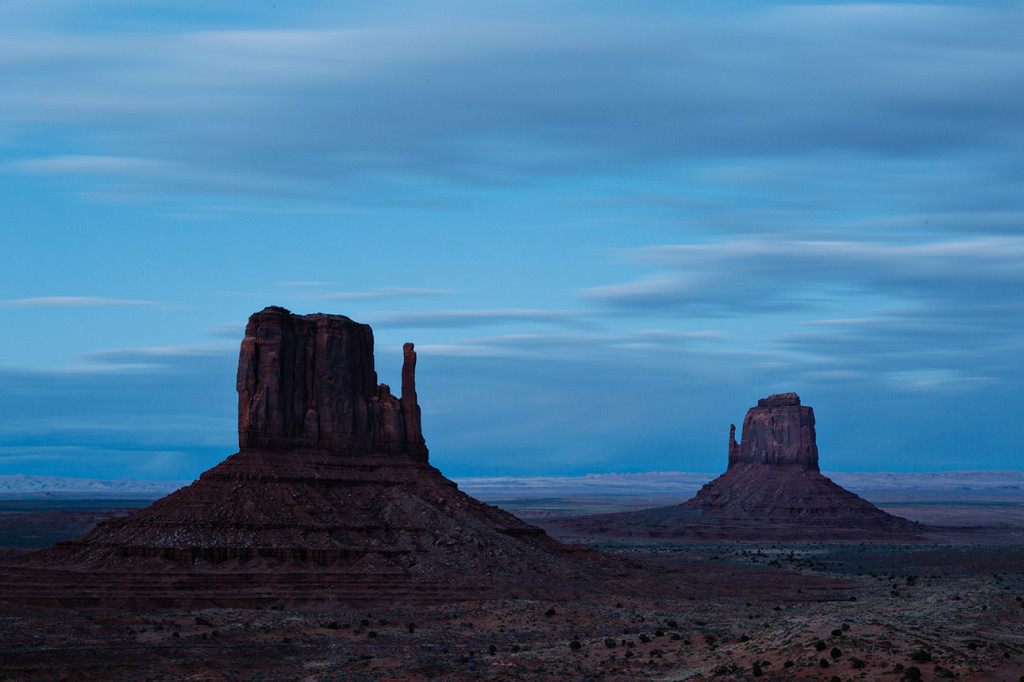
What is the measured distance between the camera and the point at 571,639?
234 feet

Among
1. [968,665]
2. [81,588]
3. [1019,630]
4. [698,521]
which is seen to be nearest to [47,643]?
[81,588]

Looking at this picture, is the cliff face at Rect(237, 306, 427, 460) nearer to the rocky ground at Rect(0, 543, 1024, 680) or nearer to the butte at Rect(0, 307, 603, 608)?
the butte at Rect(0, 307, 603, 608)

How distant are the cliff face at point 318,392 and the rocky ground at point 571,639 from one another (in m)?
19.9

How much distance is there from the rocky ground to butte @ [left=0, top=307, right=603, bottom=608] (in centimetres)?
387

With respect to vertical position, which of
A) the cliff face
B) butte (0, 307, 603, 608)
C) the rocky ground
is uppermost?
the cliff face

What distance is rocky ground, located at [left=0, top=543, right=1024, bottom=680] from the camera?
51.2 meters

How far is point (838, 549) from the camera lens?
16362cm

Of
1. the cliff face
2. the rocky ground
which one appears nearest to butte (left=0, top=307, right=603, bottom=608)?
the cliff face

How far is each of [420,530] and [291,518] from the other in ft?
31.4

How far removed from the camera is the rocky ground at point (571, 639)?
51250 millimetres

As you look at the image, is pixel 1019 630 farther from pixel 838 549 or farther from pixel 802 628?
pixel 838 549

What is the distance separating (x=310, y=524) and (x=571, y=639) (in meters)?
26.3

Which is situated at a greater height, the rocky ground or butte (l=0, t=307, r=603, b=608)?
butte (l=0, t=307, r=603, b=608)

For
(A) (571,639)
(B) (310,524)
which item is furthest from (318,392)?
(A) (571,639)
